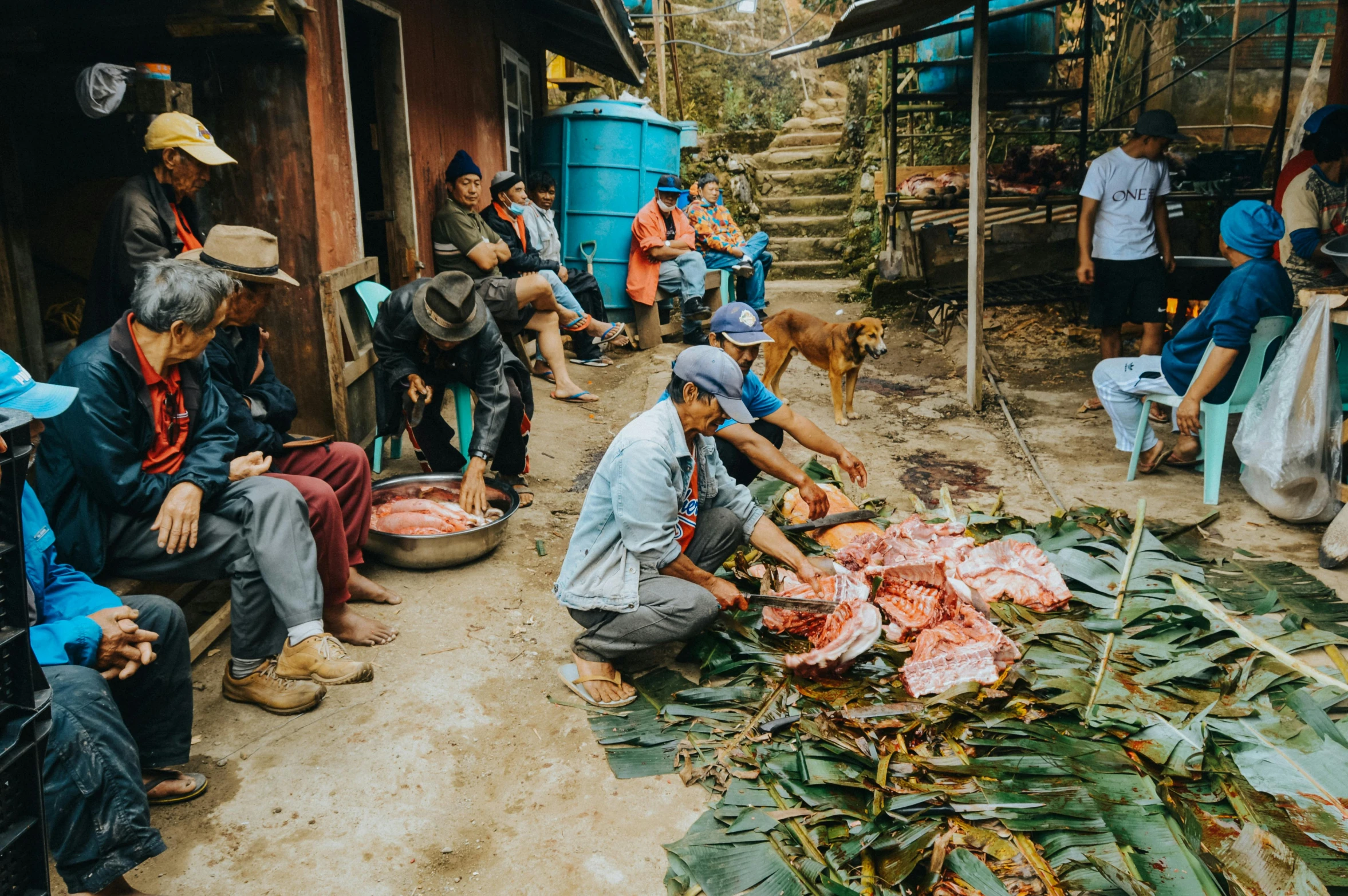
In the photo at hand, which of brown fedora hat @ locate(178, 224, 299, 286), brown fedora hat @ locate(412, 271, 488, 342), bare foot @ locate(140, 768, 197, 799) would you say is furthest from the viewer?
brown fedora hat @ locate(412, 271, 488, 342)

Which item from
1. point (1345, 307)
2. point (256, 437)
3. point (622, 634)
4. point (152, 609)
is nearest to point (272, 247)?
point (256, 437)

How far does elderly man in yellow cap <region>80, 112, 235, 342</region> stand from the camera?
13.5ft

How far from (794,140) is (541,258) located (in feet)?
29.9

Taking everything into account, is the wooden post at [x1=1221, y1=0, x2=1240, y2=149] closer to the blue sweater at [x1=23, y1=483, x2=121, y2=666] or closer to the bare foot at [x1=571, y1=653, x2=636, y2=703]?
the bare foot at [x1=571, y1=653, x2=636, y2=703]

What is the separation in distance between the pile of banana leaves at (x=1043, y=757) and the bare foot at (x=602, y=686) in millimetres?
82

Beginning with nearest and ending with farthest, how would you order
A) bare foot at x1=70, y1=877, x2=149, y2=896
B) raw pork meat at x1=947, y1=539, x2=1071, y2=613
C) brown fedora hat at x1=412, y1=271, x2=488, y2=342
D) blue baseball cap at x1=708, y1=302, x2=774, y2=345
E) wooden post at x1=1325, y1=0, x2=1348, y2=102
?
bare foot at x1=70, y1=877, x2=149, y2=896 < raw pork meat at x1=947, y1=539, x2=1071, y2=613 < brown fedora hat at x1=412, y1=271, x2=488, y2=342 < blue baseball cap at x1=708, y1=302, x2=774, y2=345 < wooden post at x1=1325, y1=0, x2=1348, y2=102

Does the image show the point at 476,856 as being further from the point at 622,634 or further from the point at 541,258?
the point at 541,258

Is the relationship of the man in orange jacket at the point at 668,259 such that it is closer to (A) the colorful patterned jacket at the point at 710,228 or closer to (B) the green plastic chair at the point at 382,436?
(A) the colorful patterned jacket at the point at 710,228

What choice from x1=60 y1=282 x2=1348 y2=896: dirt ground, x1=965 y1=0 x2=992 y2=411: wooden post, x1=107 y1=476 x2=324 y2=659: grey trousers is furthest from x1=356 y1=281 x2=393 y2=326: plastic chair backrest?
x1=965 y1=0 x2=992 y2=411: wooden post

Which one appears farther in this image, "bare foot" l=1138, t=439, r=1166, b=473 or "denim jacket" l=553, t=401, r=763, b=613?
"bare foot" l=1138, t=439, r=1166, b=473

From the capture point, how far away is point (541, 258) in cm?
851

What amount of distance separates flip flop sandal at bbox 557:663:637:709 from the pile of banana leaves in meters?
0.06

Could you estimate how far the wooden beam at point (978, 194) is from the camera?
7172mm

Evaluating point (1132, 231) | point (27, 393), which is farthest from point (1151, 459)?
point (27, 393)
